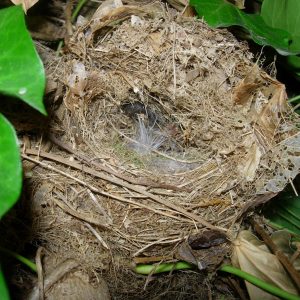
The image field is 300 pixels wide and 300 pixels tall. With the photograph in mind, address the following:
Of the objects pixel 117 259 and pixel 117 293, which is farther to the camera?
pixel 117 293

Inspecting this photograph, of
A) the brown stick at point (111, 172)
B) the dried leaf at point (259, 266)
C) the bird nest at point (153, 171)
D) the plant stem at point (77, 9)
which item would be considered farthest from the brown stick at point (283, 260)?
the plant stem at point (77, 9)

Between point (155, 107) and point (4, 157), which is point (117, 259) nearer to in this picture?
point (155, 107)

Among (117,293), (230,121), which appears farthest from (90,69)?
(117,293)

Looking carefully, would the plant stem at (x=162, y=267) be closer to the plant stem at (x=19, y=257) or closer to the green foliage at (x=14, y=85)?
the plant stem at (x=19, y=257)

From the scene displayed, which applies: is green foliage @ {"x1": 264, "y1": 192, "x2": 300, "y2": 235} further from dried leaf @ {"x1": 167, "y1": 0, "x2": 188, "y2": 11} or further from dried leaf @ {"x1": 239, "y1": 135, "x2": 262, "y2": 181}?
dried leaf @ {"x1": 167, "y1": 0, "x2": 188, "y2": 11}

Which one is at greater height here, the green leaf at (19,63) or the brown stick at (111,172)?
the green leaf at (19,63)

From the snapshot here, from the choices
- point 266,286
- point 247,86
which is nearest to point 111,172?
point 247,86
